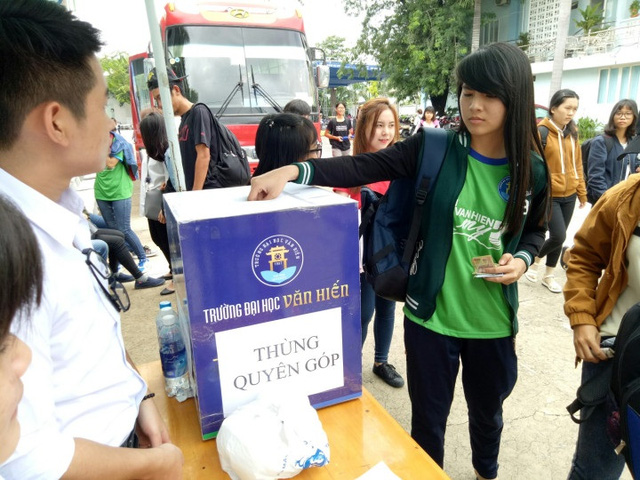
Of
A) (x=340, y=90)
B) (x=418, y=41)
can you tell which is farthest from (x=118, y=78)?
(x=418, y=41)

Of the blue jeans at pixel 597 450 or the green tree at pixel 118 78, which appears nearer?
the blue jeans at pixel 597 450

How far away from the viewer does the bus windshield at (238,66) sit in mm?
5434

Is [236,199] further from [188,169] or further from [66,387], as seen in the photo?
[188,169]

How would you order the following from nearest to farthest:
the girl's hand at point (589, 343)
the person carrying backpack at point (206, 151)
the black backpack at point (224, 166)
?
1. the girl's hand at point (589, 343)
2. the person carrying backpack at point (206, 151)
3. the black backpack at point (224, 166)

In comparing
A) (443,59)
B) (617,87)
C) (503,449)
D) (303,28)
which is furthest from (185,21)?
(617,87)

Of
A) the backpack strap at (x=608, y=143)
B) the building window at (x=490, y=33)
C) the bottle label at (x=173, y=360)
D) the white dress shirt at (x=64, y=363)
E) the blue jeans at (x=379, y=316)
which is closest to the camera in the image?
the white dress shirt at (x=64, y=363)

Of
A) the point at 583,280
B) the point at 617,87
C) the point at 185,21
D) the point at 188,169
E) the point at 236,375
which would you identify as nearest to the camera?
the point at 236,375

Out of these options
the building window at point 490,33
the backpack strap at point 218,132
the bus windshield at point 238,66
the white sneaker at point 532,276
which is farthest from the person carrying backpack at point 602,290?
the building window at point 490,33

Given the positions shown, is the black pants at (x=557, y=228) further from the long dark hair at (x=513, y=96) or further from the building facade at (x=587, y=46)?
the building facade at (x=587, y=46)

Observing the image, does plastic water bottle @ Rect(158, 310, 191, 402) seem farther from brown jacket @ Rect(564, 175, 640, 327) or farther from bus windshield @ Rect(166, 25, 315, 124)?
bus windshield @ Rect(166, 25, 315, 124)

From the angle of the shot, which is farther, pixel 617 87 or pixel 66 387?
pixel 617 87

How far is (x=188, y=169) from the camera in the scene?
321 cm

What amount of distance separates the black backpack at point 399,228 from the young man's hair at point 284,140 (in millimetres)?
623

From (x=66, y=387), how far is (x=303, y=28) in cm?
612
